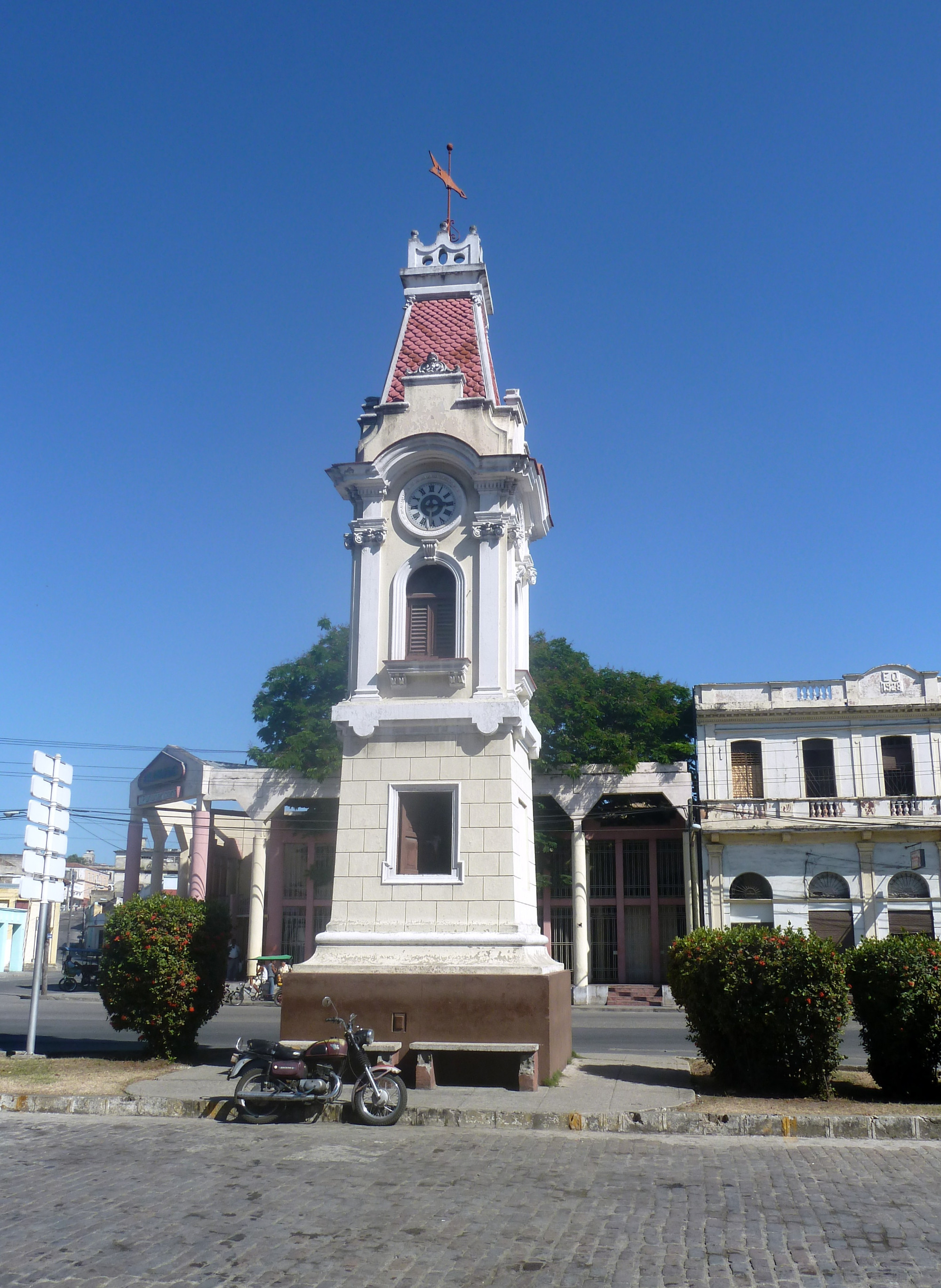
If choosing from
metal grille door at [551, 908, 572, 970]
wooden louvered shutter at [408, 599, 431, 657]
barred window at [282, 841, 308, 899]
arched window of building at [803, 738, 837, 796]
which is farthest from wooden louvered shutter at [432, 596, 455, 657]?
barred window at [282, 841, 308, 899]

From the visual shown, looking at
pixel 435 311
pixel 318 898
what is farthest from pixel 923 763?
pixel 435 311

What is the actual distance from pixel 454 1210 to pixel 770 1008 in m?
5.63

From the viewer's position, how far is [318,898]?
3844 cm

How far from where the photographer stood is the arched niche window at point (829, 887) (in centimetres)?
3388

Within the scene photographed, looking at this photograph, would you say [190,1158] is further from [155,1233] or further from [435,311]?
[435,311]

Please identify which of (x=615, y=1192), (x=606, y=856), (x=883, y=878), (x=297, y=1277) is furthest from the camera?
(x=606, y=856)

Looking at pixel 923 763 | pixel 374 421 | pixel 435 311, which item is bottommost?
pixel 923 763

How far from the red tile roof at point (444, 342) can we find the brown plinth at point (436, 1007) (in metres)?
8.46

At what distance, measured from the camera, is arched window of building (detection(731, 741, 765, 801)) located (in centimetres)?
3528

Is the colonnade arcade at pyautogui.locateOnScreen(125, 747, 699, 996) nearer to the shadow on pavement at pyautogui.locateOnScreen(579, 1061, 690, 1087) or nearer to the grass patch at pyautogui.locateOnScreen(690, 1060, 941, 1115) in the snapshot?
the shadow on pavement at pyautogui.locateOnScreen(579, 1061, 690, 1087)

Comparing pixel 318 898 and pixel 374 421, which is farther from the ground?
pixel 374 421

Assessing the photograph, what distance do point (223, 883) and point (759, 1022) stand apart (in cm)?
3531

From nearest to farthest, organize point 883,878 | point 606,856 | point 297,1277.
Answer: point 297,1277 → point 883,878 → point 606,856

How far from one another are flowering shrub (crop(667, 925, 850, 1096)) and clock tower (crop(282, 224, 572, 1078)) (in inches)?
77.6
